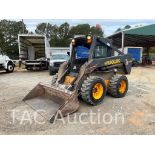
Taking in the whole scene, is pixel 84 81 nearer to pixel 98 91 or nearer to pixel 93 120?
pixel 98 91

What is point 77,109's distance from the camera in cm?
596

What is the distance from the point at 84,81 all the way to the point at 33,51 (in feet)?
50.1

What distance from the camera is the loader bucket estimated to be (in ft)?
18.2

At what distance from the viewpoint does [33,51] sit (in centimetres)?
2083

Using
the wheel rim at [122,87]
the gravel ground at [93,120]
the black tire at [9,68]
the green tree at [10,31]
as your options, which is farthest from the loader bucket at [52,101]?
the green tree at [10,31]

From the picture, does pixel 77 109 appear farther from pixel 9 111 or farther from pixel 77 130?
pixel 9 111

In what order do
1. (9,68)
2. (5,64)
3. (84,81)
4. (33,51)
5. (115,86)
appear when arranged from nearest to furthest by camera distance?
(84,81) → (115,86) → (5,64) → (9,68) → (33,51)

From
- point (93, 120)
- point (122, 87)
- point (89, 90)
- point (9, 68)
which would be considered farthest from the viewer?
point (9, 68)

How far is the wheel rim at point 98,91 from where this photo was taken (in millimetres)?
6531

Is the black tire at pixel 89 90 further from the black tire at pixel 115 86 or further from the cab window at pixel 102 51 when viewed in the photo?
the cab window at pixel 102 51

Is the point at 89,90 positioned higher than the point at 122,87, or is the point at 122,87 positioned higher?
the point at 89,90

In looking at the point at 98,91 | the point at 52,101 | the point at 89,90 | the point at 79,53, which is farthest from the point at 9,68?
the point at 89,90

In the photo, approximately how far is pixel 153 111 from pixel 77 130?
2.46 m

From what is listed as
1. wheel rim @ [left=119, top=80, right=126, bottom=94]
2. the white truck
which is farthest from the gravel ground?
the white truck
